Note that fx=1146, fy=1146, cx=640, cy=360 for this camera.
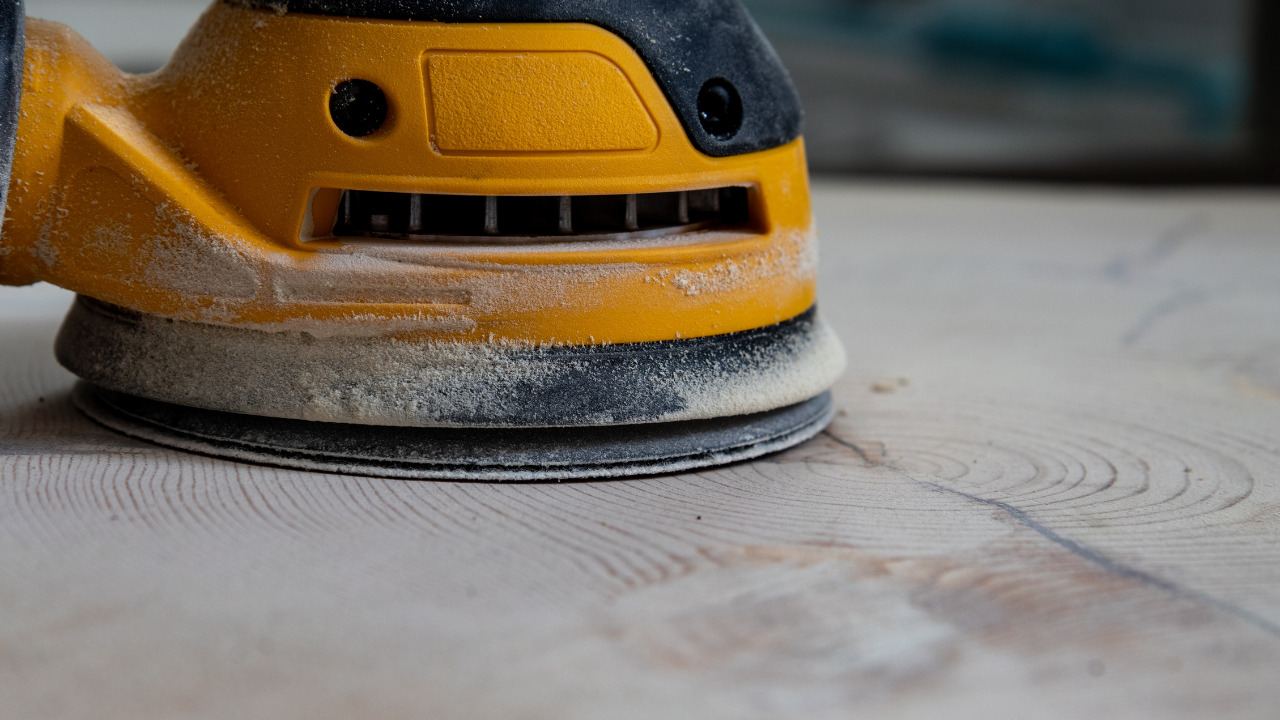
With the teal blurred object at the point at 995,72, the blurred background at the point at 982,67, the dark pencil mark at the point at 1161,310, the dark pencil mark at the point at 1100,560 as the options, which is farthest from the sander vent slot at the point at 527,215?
the teal blurred object at the point at 995,72

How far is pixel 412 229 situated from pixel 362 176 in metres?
0.09

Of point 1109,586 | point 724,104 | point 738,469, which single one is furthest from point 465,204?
point 1109,586

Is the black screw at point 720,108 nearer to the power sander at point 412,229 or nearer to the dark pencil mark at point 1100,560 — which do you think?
the power sander at point 412,229

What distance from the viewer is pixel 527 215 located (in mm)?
1446

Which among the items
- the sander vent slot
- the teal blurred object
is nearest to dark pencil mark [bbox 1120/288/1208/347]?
the sander vent slot

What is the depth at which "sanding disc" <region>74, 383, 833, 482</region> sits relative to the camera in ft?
4.52

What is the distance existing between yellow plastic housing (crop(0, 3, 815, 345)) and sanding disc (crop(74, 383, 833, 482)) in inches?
5.1

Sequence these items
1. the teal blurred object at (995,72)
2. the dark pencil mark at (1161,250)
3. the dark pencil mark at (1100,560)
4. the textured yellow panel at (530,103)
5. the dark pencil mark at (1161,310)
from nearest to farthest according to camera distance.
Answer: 1. the dark pencil mark at (1100,560)
2. the textured yellow panel at (530,103)
3. the dark pencil mark at (1161,310)
4. the dark pencil mark at (1161,250)
5. the teal blurred object at (995,72)

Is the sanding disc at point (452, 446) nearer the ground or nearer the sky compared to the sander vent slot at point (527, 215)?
nearer the ground

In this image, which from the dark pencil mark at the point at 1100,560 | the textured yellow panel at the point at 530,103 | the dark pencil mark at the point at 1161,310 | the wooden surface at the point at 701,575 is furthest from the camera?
the dark pencil mark at the point at 1161,310

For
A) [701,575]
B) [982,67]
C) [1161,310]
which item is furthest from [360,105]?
[982,67]

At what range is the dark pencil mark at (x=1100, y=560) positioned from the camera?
106 centimetres

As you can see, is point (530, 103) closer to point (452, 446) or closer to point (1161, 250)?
point (452, 446)

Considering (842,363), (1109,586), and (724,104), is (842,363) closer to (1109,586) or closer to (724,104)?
(724,104)
